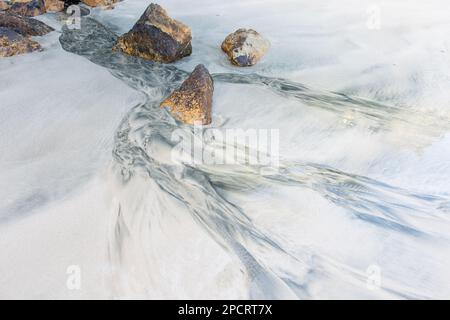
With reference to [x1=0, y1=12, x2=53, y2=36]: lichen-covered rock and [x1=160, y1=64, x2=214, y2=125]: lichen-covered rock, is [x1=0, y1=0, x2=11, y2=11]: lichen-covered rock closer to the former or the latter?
Answer: [x1=0, y1=12, x2=53, y2=36]: lichen-covered rock

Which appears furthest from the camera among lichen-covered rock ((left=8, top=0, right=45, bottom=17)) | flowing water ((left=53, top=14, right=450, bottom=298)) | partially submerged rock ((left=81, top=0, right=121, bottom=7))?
partially submerged rock ((left=81, top=0, right=121, bottom=7))

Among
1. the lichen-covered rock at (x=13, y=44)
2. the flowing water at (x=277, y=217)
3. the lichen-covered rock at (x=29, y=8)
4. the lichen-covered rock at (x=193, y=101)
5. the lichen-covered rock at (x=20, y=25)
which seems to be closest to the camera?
the flowing water at (x=277, y=217)

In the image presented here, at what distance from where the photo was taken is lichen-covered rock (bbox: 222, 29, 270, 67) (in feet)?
9.71

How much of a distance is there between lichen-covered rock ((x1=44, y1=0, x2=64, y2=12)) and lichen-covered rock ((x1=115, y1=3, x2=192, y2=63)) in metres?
1.26

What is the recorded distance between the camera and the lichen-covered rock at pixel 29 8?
366 centimetres

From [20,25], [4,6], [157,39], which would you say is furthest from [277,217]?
[4,6]

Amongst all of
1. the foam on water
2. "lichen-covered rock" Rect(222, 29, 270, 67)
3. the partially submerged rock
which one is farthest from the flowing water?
the partially submerged rock

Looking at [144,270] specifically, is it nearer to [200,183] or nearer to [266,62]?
[200,183]

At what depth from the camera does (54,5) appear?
3.87 meters

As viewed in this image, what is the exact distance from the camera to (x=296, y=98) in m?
2.58

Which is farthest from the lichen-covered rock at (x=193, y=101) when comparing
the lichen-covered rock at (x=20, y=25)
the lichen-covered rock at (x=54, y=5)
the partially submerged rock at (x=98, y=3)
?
the lichen-covered rock at (x=54, y=5)

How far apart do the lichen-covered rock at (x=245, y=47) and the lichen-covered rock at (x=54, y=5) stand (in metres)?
1.94

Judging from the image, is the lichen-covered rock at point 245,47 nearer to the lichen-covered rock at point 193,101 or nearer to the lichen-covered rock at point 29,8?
the lichen-covered rock at point 193,101
